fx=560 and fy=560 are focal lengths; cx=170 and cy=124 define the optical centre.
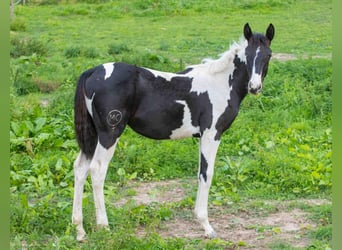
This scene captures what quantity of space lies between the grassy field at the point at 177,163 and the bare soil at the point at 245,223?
0.04ft

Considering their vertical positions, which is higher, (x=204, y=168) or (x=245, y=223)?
(x=204, y=168)

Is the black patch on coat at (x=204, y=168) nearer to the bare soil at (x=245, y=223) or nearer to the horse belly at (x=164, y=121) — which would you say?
the horse belly at (x=164, y=121)

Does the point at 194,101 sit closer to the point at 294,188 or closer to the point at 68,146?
the point at 294,188

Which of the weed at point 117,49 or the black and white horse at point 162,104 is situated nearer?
the black and white horse at point 162,104

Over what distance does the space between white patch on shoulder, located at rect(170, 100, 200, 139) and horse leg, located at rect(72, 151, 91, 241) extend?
2.78 ft

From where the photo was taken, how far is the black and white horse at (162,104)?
15.9 feet

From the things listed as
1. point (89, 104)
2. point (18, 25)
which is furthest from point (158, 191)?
point (18, 25)

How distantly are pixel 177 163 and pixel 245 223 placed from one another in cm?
174

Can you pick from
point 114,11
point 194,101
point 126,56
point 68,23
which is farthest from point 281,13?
point 194,101

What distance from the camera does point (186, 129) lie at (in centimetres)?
522

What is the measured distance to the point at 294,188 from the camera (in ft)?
20.5

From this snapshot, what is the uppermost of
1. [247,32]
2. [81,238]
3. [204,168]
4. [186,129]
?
[247,32]

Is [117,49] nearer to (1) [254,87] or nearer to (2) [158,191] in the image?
(2) [158,191]

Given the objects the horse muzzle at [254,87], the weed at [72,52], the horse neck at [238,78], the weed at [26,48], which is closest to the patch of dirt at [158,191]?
the horse neck at [238,78]
